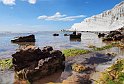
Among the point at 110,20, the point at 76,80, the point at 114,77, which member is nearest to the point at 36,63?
the point at 76,80

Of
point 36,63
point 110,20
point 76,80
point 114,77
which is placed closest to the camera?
point 114,77

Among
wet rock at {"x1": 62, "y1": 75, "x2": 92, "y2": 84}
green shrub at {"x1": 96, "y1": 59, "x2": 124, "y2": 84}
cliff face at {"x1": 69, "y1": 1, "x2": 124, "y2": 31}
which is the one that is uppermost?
cliff face at {"x1": 69, "y1": 1, "x2": 124, "y2": 31}

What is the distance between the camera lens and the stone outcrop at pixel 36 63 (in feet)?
58.2

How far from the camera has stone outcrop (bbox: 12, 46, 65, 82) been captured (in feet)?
58.2

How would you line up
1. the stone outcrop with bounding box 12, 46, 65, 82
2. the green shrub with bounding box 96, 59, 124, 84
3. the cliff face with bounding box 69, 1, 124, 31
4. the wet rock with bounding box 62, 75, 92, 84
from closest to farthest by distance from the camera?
the green shrub with bounding box 96, 59, 124, 84 → the wet rock with bounding box 62, 75, 92, 84 → the stone outcrop with bounding box 12, 46, 65, 82 → the cliff face with bounding box 69, 1, 124, 31

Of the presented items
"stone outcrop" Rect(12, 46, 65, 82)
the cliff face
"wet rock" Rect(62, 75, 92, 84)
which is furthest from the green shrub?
the cliff face

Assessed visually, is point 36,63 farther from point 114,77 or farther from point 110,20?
point 110,20

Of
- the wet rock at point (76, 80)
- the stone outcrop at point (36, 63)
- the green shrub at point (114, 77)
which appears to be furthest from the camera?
the stone outcrop at point (36, 63)

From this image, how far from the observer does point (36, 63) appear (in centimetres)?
1931

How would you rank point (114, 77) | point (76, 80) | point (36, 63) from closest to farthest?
point (114, 77)
point (76, 80)
point (36, 63)

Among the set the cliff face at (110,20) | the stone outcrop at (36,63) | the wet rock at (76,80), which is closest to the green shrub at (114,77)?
the wet rock at (76,80)

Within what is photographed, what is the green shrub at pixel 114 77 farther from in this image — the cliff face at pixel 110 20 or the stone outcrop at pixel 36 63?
the cliff face at pixel 110 20

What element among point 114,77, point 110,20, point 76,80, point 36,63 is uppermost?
point 110,20

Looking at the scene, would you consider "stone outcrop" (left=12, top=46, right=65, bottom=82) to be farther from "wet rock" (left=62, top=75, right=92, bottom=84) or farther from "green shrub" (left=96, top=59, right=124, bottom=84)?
"green shrub" (left=96, top=59, right=124, bottom=84)
